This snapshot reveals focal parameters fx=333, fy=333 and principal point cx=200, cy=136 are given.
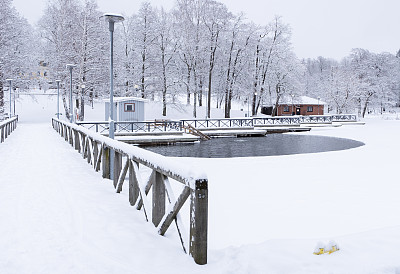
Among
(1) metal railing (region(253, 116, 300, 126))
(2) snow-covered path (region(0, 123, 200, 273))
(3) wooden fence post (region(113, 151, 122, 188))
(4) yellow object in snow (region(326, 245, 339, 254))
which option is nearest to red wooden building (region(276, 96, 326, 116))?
(1) metal railing (region(253, 116, 300, 126))

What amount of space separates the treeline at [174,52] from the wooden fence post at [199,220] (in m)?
32.4

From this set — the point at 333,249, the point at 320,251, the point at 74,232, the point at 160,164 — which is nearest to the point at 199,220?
the point at 160,164

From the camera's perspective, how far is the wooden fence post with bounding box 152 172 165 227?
445 cm

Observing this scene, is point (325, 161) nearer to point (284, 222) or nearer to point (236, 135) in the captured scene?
point (284, 222)

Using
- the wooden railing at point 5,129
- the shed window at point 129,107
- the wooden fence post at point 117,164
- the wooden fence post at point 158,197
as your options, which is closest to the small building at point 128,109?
the shed window at point 129,107

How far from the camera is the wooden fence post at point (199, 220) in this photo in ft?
11.3

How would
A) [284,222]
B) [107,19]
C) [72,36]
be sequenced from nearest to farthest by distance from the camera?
[284,222]
[107,19]
[72,36]

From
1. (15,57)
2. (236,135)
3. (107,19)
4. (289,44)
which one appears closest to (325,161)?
(107,19)

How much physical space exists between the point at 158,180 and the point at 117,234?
35.8 inches

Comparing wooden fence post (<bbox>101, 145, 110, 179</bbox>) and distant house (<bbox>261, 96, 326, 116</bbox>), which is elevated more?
distant house (<bbox>261, 96, 326, 116</bbox>)

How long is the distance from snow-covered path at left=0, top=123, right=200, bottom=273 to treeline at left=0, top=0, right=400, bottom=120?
2873cm

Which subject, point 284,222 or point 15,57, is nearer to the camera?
point 284,222

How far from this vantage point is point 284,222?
604cm

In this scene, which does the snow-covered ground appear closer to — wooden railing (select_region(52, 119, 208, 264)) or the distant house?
wooden railing (select_region(52, 119, 208, 264))
